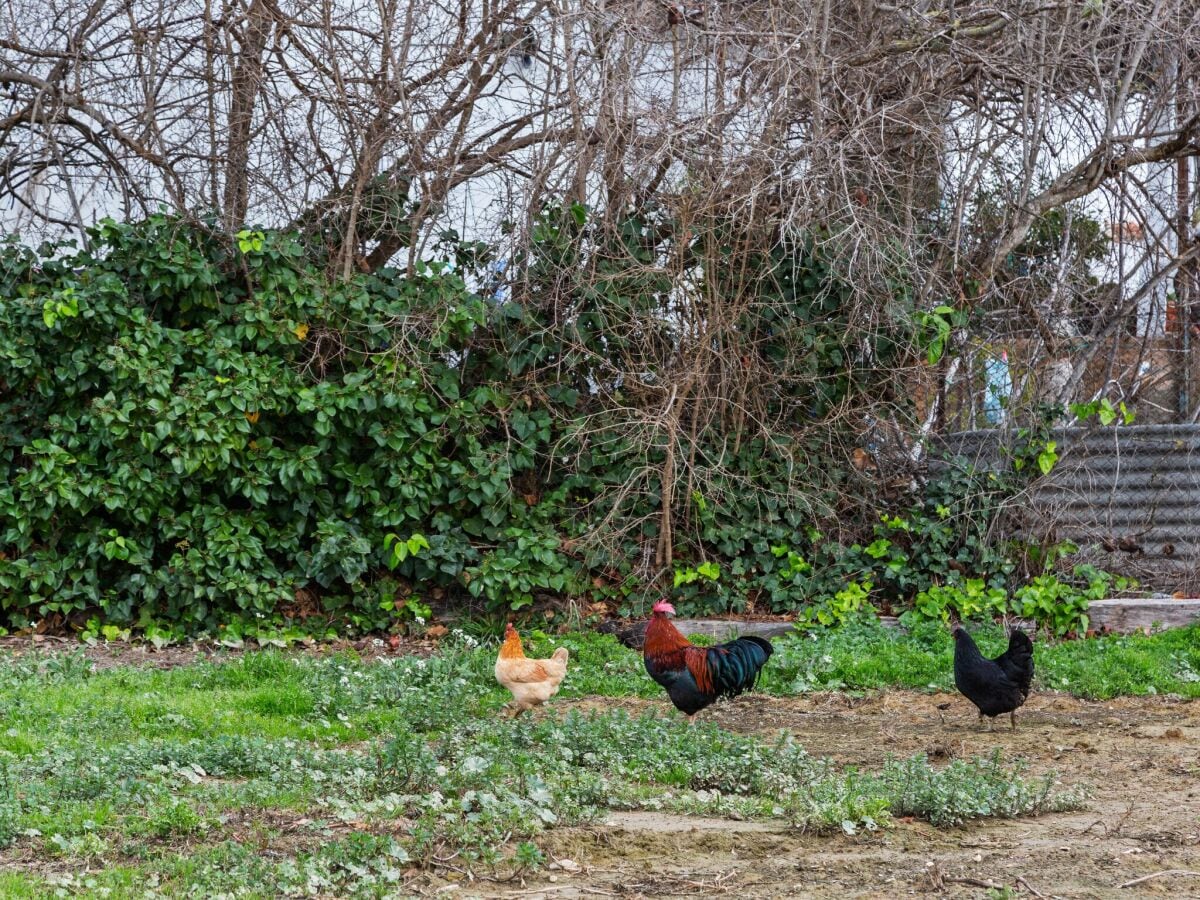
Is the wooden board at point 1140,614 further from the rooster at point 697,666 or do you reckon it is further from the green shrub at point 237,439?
the green shrub at point 237,439

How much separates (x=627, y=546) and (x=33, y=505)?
4425 mm

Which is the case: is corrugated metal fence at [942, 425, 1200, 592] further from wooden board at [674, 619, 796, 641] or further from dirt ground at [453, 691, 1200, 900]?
dirt ground at [453, 691, 1200, 900]

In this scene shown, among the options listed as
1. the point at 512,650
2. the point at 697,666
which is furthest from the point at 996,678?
the point at 512,650

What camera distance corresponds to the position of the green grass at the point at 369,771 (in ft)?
14.5

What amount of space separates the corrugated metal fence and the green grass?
5.76 ft

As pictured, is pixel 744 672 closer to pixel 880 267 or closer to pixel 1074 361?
pixel 880 267

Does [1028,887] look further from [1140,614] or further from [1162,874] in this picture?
[1140,614]

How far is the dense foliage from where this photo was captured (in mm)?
9617

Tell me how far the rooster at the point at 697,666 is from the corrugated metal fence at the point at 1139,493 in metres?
3.86

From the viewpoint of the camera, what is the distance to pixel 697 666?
7.20 meters

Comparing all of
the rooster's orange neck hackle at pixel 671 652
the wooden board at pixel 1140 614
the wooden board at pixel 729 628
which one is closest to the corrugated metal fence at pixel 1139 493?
the wooden board at pixel 1140 614

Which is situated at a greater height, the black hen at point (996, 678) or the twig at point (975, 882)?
the black hen at point (996, 678)

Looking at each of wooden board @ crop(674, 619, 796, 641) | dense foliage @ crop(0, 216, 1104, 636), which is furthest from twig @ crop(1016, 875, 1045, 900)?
dense foliage @ crop(0, 216, 1104, 636)

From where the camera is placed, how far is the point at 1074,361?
10.6 meters
